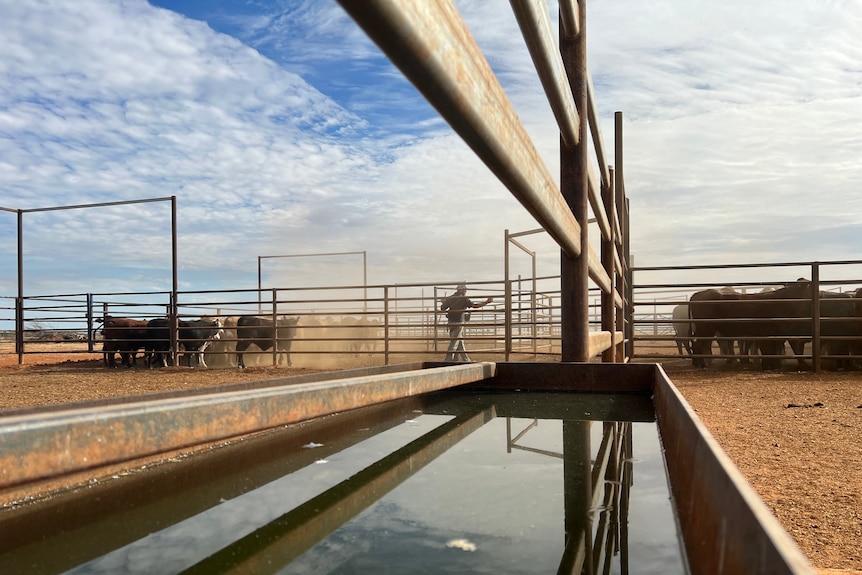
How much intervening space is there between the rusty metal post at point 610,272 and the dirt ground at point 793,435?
68 cm

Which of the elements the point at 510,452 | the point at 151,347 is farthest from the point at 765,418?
the point at 151,347

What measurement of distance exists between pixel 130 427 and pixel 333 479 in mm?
665

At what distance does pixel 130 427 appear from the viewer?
0.65 m

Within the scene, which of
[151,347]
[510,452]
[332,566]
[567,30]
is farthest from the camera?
[151,347]

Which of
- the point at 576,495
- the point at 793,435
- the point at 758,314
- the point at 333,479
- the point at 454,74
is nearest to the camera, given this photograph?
the point at 454,74

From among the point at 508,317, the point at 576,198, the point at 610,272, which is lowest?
the point at 508,317

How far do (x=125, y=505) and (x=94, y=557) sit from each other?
0.72 feet

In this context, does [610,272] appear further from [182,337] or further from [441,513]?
[182,337]

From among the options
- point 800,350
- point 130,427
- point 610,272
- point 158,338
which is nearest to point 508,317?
point 800,350

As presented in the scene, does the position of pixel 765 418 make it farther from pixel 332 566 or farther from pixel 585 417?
pixel 332 566

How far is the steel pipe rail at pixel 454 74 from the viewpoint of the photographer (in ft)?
1.94

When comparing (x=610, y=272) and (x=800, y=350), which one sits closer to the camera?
(x=610, y=272)

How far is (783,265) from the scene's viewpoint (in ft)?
27.7

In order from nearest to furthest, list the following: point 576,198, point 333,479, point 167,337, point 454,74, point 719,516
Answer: point 719,516, point 454,74, point 333,479, point 576,198, point 167,337
